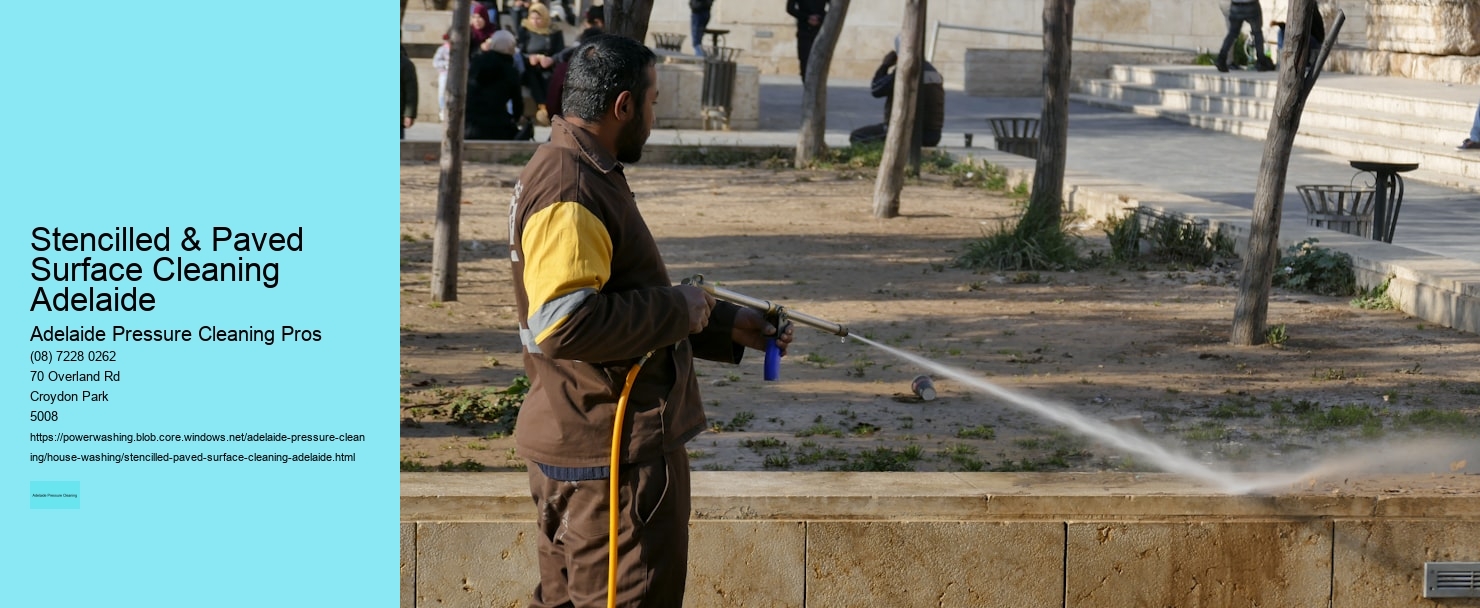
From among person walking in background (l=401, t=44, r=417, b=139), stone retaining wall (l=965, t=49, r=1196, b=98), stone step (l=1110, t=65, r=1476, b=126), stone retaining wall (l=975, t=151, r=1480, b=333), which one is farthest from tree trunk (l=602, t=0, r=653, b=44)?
stone retaining wall (l=965, t=49, r=1196, b=98)

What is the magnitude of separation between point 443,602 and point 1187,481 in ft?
7.33

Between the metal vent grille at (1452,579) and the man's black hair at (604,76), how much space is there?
9.44 ft

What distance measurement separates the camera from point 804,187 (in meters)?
16.3

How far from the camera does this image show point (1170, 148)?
65.6 feet

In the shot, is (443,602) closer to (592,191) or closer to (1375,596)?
(592,191)

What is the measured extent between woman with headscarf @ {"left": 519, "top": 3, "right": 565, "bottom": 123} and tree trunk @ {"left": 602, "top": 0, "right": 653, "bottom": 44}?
12.3 metres

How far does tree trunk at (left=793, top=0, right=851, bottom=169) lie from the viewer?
17.9 meters

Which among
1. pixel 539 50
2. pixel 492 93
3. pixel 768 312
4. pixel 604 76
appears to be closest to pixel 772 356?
pixel 768 312

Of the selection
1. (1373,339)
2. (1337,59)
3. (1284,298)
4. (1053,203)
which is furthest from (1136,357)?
(1337,59)

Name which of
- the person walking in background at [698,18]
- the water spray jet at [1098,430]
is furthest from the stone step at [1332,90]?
the water spray jet at [1098,430]

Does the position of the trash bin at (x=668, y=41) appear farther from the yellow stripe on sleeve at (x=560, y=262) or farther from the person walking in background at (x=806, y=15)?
the yellow stripe on sleeve at (x=560, y=262)

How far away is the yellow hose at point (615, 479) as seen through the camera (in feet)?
11.0

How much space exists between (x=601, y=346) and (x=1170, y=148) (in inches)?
701

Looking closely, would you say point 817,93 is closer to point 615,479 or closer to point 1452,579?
point 1452,579
